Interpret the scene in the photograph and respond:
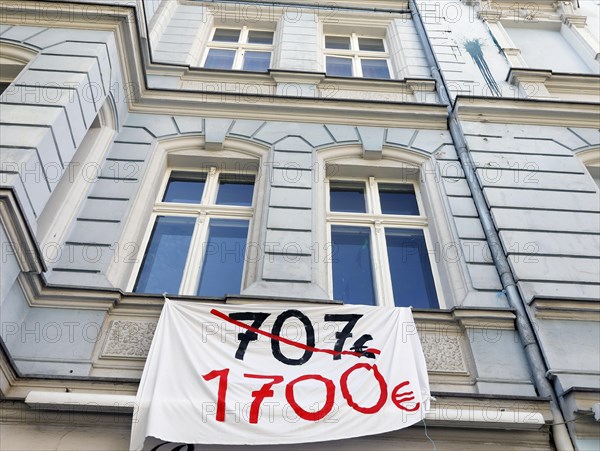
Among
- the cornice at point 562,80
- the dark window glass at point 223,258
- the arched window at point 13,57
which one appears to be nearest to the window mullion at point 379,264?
the dark window glass at point 223,258

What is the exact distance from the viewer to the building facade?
521 centimetres

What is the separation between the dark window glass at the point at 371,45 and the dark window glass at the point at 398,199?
5.08 metres

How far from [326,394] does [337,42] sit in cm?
962

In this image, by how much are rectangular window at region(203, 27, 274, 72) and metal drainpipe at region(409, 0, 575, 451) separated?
396cm

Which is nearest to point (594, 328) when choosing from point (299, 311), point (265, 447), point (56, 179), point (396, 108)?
point (299, 311)

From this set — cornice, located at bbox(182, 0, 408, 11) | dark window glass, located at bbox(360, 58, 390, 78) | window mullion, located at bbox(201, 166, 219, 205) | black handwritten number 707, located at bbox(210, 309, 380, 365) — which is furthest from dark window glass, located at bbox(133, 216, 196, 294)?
cornice, located at bbox(182, 0, 408, 11)

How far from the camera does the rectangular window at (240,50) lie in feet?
36.8

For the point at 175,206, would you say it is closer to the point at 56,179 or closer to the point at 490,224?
the point at 56,179

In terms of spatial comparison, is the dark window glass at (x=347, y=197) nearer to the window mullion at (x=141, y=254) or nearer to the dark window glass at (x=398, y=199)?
the dark window glass at (x=398, y=199)

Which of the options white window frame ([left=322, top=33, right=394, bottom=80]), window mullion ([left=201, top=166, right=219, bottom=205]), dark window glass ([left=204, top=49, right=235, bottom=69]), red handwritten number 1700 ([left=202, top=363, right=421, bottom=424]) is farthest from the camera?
white window frame ([left=322, top=33, right=394, bottom=80])

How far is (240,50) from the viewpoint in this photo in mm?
11734

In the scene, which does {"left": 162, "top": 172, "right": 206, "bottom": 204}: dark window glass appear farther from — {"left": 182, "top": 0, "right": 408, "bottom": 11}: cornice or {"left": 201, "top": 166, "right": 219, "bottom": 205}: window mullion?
{"left": 182, "top": 0, "right": 408, "bottom": 11}: cornice

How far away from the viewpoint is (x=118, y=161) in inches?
311

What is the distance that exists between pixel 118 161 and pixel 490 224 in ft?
18.0
